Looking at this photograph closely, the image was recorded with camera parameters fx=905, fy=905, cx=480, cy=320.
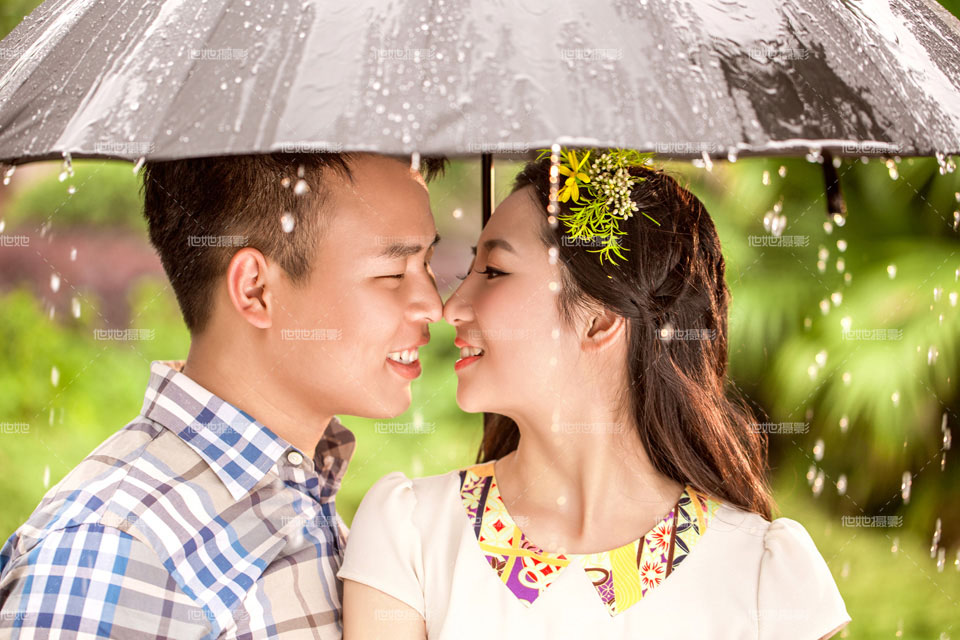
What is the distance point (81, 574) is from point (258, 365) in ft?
1.80

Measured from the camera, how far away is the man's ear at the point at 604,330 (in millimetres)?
1757

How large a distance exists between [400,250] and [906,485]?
2.13m

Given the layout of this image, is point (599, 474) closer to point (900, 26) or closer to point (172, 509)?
point (172, 509)

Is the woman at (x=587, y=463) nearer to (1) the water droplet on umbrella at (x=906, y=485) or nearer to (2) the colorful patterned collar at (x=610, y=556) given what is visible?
(2) the colorful patterned collar at (x=610, y=556)

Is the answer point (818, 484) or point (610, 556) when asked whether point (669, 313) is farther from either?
point (818, 484)

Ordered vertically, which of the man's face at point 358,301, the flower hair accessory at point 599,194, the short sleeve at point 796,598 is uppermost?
the flower hair accessory at point 599,194

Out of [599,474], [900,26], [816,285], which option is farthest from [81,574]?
[816,285]

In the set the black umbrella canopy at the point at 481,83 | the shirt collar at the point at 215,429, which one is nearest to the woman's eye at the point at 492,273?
the shirt collar at the point at 215,429

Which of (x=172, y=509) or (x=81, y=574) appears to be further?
(x=172, y=509)

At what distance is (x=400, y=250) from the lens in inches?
72.3

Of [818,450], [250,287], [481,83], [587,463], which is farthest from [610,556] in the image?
[818,450]

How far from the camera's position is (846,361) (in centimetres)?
307

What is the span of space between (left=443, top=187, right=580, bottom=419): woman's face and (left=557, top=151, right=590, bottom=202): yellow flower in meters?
0.06

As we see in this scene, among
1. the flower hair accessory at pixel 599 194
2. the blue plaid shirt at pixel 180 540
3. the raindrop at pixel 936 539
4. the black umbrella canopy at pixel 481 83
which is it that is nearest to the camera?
the black umbrella canopy at pixel 481 83
